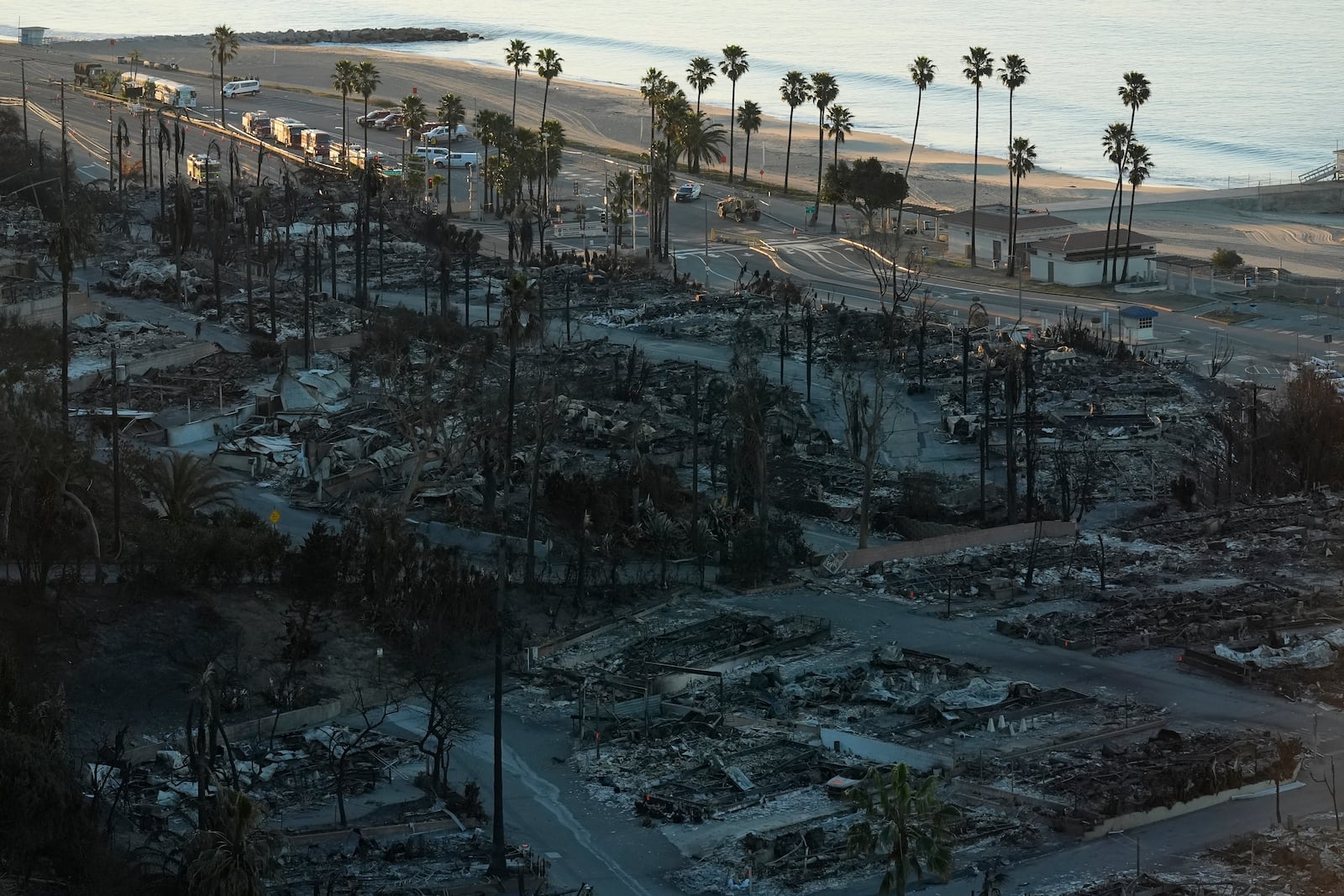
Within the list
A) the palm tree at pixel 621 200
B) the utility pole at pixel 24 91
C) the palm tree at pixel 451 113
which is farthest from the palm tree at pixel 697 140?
the utility pole at pixel 24 91

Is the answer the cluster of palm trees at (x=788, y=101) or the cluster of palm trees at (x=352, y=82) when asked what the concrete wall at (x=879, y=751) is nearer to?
the cluster of palm trees at (x=788, y=101)

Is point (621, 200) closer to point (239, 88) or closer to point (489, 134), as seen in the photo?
point (489, 134)

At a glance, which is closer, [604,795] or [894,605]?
[604,795]

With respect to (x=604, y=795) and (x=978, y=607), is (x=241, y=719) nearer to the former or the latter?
(x=604, y=795)

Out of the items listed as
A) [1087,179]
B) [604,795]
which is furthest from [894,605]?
[1087,179]

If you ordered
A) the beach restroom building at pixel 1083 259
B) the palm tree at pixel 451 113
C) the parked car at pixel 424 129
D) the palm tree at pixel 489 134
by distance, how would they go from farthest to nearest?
the parked car at pixel 424 129 → the palm tree at pixel 451 113 → the palm tree at pixel 489 134 → the beach restroom building at pixel 1083 259
